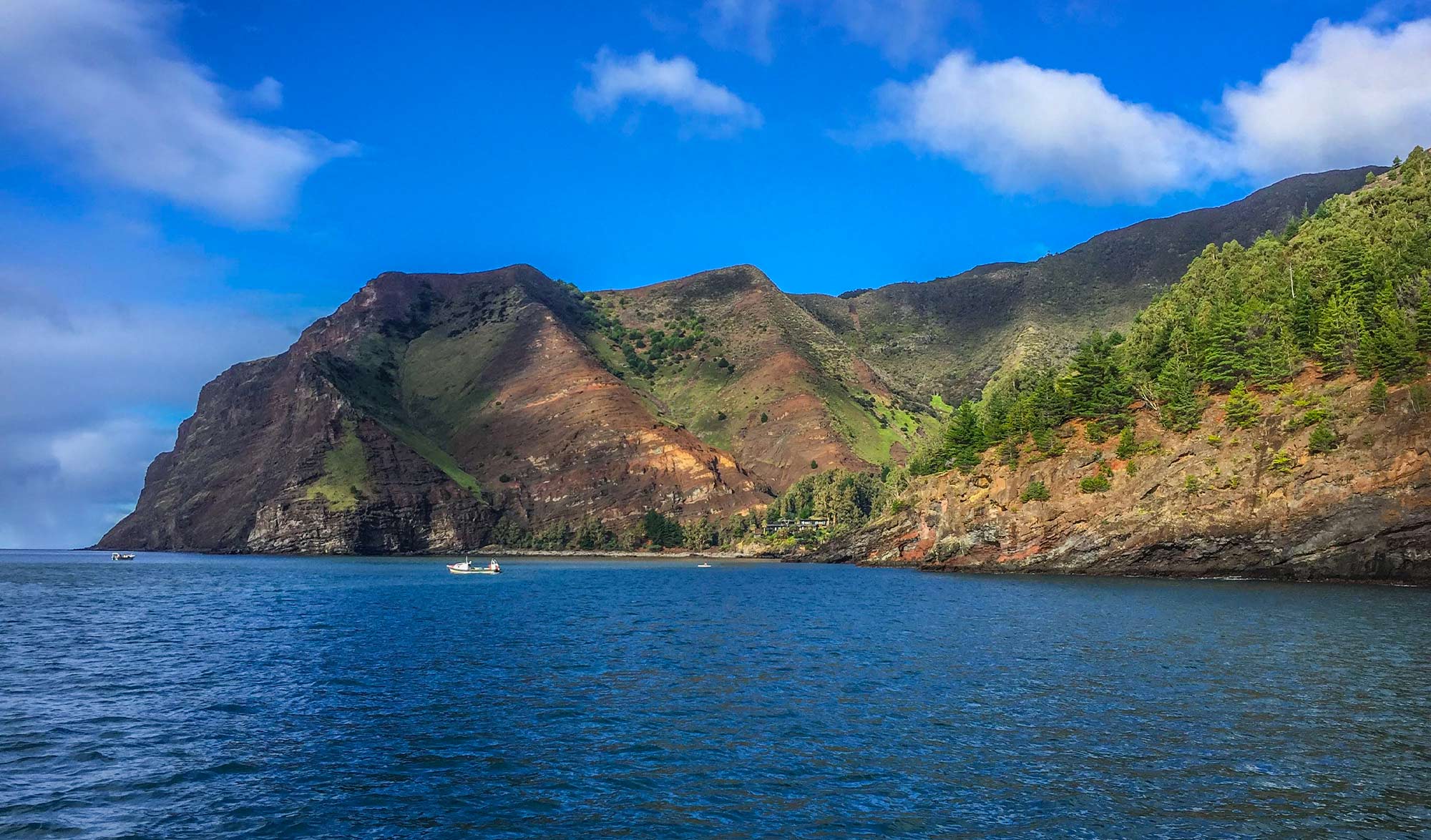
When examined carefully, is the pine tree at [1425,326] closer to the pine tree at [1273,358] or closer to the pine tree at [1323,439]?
the pine tree at [1323,439]

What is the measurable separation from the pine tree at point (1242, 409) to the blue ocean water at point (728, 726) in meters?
45.8

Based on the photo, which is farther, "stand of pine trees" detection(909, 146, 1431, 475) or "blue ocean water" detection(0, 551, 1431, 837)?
"stand of pine trees" detection(909, 146, 1431, 475)

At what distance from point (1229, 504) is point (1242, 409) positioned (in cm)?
1236

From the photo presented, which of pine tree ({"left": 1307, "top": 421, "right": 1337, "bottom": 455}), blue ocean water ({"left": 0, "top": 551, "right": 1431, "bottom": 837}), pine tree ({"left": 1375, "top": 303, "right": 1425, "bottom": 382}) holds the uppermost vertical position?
pine tree ({"left": 1375, "top": 303, "right": 1425, "bottom": 382})

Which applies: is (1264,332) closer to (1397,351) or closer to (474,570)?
(1397,351)

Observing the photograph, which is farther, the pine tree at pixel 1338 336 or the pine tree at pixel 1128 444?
the pine tree at pixel 1128 444

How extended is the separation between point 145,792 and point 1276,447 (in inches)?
4569

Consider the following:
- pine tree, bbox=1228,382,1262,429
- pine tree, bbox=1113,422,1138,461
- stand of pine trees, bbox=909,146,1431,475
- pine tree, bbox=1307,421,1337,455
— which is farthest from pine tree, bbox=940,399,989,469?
pine tree, bbox=1307,421,1337,455

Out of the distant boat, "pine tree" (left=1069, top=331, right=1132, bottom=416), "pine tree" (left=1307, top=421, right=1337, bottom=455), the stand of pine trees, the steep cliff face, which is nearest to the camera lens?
the steep cliff face

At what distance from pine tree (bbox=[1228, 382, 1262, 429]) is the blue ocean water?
150 ft

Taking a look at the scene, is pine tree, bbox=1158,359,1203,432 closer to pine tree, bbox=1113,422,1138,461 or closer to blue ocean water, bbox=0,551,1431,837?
pine tree, bbox=1113,422,1138,461

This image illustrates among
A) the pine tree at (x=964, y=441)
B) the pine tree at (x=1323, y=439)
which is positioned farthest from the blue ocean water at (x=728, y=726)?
the pine tree at (x=964, y=441)

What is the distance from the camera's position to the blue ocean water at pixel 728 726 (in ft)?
77.0

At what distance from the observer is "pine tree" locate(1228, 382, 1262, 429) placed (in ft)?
357
